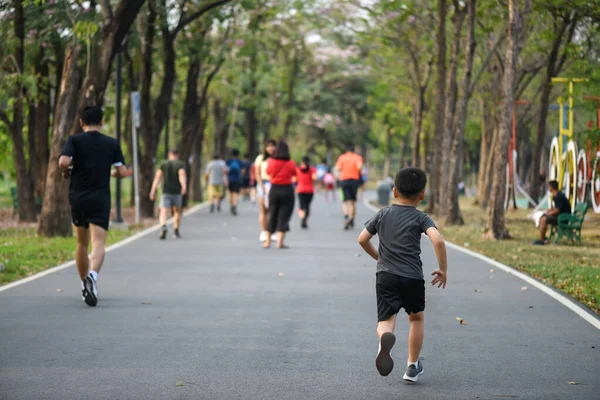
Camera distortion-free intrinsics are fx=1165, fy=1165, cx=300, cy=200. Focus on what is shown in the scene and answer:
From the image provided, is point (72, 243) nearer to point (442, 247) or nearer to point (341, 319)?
point (341, 319)

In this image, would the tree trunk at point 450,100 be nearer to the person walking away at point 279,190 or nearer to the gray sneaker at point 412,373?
the person walking away at point 279,190

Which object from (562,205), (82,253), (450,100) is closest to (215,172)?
(450,100)

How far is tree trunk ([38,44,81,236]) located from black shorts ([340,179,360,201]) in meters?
7.02

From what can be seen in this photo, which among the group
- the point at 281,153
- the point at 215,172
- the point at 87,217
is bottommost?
the point at 215,172

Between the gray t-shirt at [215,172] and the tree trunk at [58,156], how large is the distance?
12.5 m

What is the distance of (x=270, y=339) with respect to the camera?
347 inches

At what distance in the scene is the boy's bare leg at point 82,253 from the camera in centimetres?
1088

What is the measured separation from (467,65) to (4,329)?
18.1 meters

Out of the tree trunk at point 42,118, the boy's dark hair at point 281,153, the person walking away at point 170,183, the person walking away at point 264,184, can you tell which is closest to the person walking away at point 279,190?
the boy's dark hair at point 281,153

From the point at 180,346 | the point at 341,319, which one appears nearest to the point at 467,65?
the point at 341,319

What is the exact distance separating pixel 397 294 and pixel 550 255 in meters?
11.4

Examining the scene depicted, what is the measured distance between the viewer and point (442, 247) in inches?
274

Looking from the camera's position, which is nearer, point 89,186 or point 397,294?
point 397,294

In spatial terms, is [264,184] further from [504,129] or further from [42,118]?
[42,118]
